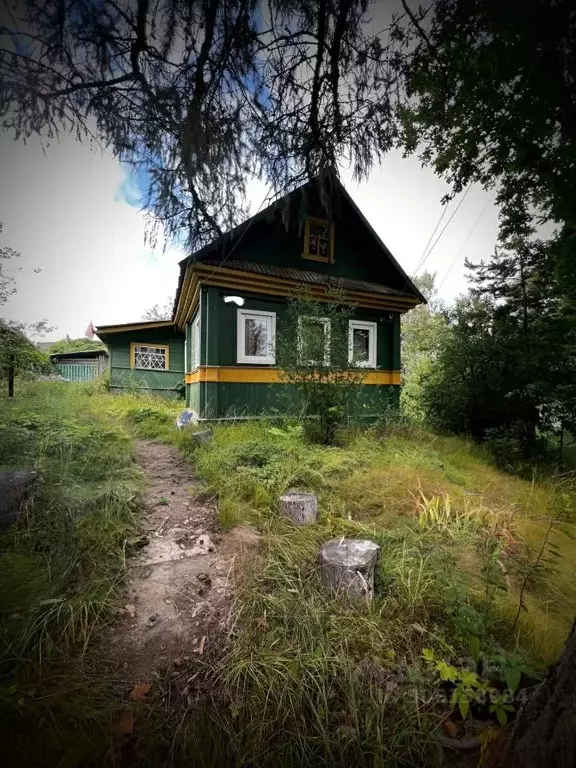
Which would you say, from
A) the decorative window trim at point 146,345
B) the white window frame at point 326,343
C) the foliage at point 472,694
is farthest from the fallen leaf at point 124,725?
the decorative window trim at point 146,345

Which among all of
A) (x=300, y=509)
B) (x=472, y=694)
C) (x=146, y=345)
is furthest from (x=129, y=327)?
(x=472, y=694)

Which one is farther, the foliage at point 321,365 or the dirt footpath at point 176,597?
the foliage at point 321,365

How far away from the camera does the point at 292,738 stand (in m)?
1.14

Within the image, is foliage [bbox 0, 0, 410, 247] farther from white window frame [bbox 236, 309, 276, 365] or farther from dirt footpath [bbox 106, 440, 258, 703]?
white window frame [bbox 236, 309, 276, 365]

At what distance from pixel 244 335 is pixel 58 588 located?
16.9 feet

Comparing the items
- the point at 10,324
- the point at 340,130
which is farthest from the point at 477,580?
the point at 10,324

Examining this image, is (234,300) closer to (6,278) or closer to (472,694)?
(6,278)

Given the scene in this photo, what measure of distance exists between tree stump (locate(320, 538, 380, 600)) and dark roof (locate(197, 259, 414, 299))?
4.41 meters

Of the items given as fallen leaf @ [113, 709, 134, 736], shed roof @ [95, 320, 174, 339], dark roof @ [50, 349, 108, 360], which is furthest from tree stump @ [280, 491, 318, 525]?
dark roof @ [50, 349, 108, 360]

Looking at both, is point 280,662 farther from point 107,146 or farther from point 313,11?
point 313,11

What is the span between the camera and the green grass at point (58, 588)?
1.12 m

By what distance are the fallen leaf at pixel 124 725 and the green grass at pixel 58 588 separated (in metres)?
0.05

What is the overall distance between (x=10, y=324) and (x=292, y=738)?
9.18 feet

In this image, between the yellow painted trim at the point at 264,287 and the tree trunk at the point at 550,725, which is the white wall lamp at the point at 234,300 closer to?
the yellow painted trim at the point at 264,287
